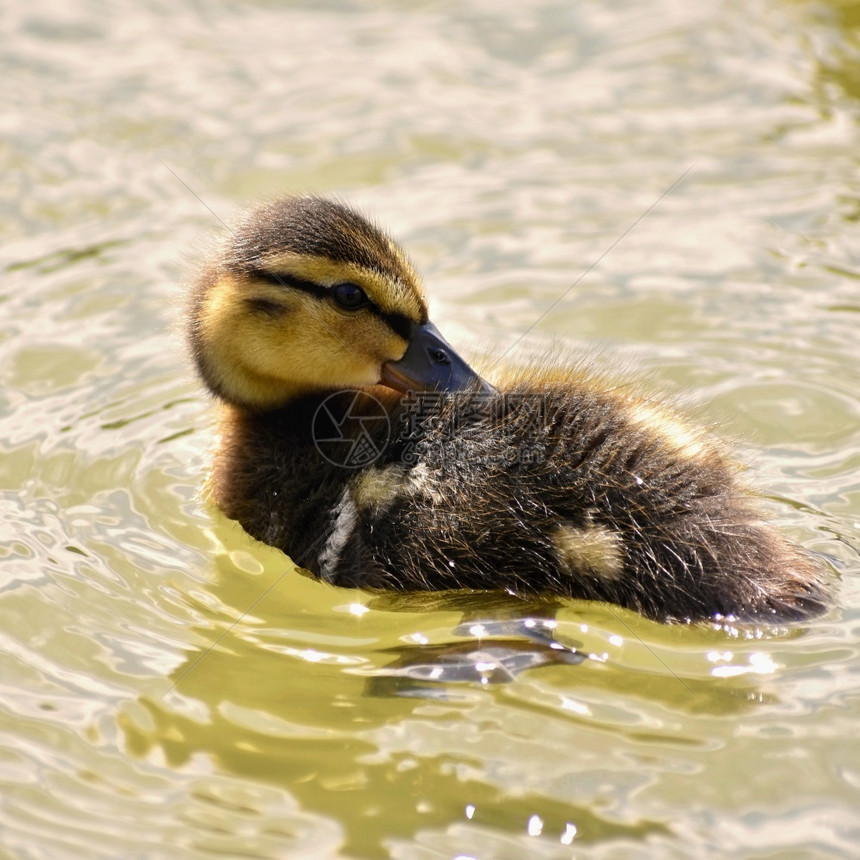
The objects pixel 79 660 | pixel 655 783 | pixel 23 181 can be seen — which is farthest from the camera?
pixel 23 181

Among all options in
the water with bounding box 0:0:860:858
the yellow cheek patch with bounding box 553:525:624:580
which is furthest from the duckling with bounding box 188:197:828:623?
the water with bounding box 0:0:860:858

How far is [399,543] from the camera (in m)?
3.15

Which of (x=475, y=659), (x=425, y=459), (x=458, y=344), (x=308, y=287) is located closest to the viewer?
(x=475, y=659)

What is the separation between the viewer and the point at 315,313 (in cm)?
347

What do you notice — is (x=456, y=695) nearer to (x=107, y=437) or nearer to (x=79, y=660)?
(x=79, y=660)

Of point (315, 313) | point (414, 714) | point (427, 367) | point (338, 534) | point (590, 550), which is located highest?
point (315, 313)

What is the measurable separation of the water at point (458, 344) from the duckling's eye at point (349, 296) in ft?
2.12

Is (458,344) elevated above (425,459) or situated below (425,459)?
below

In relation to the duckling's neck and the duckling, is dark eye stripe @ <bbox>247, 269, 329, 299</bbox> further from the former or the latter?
the duckling's neck

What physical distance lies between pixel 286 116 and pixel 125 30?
1.38 meters

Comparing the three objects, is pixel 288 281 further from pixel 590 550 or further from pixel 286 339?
pixel 590 550

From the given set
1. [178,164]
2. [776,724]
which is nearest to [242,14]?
[178,164]

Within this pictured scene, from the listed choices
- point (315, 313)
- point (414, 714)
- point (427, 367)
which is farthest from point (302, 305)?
point (414, 714)

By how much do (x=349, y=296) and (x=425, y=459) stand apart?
0.56 m
